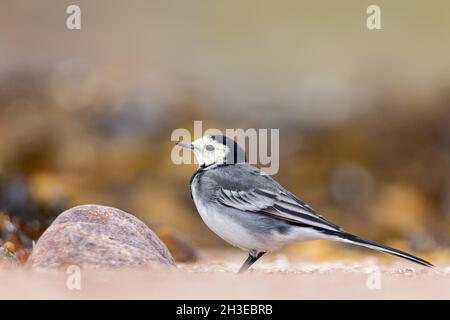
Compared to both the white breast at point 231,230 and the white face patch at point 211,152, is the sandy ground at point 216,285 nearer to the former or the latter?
the white breast at point 231,230

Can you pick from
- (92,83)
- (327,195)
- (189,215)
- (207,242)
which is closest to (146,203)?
(189,215)

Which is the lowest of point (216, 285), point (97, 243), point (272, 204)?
point (216, 285)

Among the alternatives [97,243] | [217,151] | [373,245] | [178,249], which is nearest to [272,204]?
[217,151]

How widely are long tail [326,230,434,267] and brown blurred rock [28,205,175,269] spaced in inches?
59.8

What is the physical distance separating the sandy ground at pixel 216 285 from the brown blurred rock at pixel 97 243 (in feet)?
0.48

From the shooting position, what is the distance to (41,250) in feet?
25.7

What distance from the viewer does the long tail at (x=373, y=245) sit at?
311 inches

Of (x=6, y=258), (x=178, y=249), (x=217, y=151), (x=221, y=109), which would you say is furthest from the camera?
(x=221, y=109)

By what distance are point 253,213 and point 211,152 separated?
3.39 ft

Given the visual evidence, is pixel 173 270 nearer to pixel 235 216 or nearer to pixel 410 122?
pixel 235 216

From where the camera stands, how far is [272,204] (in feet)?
28.7

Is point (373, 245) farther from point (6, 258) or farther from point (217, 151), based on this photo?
point (6, 258)

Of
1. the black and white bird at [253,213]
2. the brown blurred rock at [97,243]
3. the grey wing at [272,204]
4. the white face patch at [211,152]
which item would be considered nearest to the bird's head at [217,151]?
the white face patch at [211,152]

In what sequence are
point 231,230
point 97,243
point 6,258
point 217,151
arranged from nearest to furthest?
point 97,243 < point 6,258 < point 231,230 < point 217,151
